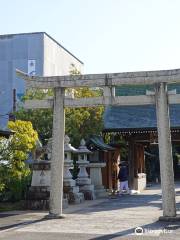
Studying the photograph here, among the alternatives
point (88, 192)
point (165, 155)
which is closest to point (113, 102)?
point (165, 155)

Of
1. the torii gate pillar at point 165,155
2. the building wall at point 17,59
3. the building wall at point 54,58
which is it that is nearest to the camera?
the torii gate pillar at point 165,155

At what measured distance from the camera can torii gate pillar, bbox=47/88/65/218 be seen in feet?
42.7

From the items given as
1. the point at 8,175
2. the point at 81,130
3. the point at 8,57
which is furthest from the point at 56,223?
the point at 8,57

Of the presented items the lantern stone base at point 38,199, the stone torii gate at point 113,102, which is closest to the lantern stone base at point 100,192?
the lantern stone base at point 38,199

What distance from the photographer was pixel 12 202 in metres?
17.9

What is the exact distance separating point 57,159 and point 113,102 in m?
2.63

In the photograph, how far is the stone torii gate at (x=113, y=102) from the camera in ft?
40.3

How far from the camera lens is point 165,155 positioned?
12.4 meters

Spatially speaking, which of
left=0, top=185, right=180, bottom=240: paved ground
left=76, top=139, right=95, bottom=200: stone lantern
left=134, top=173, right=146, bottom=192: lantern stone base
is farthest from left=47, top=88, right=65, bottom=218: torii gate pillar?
left=134, top=173, right=146, bottom=192: lantern stone base

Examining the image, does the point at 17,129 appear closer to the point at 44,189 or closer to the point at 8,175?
the point at 8,175

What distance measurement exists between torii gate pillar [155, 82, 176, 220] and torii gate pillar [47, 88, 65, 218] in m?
3.22

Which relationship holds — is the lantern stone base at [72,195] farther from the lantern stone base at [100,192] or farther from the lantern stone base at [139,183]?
the lantern stone base at [139,183]

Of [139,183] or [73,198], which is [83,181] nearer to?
[73,198]

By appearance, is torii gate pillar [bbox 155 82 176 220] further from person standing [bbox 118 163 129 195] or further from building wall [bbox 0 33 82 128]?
building wall [bbox 0 33 82 128]
